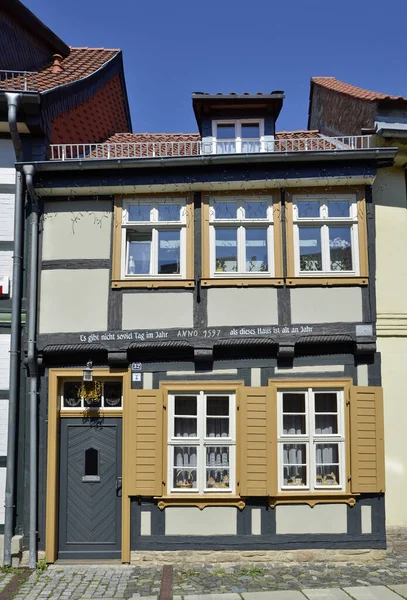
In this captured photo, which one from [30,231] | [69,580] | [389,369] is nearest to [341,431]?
[389,369]

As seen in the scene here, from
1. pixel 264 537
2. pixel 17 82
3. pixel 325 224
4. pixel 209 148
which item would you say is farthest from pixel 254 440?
pixel 17 82

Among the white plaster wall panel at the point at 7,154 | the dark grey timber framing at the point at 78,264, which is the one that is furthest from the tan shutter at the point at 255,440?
the white plaster wall panel at the point at 7,154

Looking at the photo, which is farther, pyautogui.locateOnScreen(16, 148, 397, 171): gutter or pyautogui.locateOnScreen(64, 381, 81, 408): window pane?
pyautogui.locateOnScreen(64, 381, 81, 408): window pane

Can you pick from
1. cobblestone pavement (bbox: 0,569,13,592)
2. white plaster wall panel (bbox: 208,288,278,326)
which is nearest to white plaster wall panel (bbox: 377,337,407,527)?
white plaster wall panel (bbox: 208,288,278,326)

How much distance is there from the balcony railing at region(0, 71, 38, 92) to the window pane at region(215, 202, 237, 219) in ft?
11.0

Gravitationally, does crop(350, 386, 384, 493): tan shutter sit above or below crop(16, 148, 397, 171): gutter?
below

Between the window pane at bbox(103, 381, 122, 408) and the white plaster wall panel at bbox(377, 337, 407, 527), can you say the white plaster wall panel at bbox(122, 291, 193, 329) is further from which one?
the white plaster wall panel at bbox(377, 337, 407, 527)

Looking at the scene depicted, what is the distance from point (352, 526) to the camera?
8.58 m

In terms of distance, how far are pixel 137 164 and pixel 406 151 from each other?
4220 mm

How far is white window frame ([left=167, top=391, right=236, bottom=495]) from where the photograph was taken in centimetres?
866

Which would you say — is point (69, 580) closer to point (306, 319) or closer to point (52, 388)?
point (52, 388)

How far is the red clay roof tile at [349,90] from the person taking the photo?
9438mm

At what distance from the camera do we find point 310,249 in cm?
911

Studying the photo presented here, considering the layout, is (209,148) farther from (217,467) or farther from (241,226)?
(217,467)
